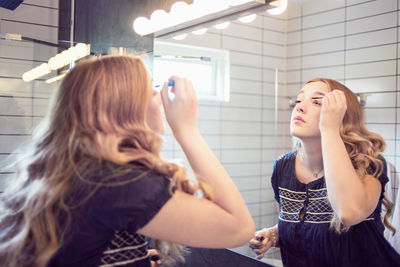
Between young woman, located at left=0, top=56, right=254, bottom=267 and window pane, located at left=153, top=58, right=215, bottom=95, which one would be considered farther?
window pane, located at left=153, top=58, right=215, bottom=95

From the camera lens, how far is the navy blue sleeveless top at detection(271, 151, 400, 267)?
0.95m

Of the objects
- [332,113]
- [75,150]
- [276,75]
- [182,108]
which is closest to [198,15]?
[332,113]

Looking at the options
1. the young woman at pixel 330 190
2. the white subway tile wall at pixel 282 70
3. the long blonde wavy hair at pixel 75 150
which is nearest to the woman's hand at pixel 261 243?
the young woman at pixel 330 190

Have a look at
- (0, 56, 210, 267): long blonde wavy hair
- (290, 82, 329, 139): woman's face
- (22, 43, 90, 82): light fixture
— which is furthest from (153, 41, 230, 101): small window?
(0, 56, 210, 267): long blonde wavy hair

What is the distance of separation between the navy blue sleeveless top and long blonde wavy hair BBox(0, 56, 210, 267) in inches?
18.8

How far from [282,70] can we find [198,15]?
178 cm

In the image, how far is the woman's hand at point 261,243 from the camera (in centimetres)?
109

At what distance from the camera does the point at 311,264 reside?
1.03 meters

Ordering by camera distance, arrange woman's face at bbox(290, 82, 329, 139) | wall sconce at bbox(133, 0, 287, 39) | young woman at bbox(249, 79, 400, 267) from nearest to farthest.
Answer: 1. young woman at bbox(249, 79, 400, 267)
2. woman's face at bbox(290, 82, 329, 139)
3. wall sconce at bbox(133, 0, 287, 39)

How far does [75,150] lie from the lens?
629mm

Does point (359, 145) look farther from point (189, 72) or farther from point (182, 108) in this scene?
point (189, 72)

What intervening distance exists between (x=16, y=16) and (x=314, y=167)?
122 cm

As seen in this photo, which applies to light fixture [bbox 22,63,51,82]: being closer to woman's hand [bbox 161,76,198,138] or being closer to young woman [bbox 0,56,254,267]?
young woman [bbox 0,56,254,267]

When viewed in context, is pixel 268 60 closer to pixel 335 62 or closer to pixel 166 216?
pixel 335 62
